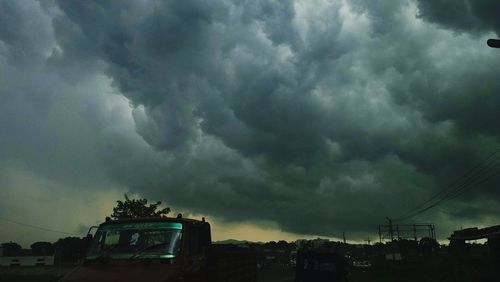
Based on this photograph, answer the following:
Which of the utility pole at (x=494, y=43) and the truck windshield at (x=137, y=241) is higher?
the utility pole at (x=494, y=43)

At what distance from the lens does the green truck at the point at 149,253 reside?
902 centimetres

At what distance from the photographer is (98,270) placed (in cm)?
930

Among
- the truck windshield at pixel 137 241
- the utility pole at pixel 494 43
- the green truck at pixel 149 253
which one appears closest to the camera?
the green truck at pixel 149 253

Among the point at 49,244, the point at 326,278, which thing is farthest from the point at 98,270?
the point at 49,244

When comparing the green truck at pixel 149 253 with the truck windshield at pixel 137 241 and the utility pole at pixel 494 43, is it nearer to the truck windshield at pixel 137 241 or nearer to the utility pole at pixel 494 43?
the truck windshield at pixel 137 241

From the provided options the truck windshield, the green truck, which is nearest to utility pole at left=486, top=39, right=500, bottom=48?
the green truck

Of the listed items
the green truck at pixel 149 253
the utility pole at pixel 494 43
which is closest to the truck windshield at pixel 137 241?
the green truck at pixel 149 253

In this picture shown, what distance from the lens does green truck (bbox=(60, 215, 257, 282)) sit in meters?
9.02

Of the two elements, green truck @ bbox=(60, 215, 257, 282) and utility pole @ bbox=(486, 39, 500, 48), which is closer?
green truck @ bbox=(60, 215, 257, 282)

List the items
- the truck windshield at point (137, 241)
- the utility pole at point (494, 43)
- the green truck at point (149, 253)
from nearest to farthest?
the green truck at point (149, 253) < the truck windshield at point (137, 241) < the utility pole at point (494, 43)

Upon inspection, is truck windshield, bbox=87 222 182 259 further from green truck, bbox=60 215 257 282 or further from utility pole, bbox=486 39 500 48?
utility pole, bbox=486 39 500 48

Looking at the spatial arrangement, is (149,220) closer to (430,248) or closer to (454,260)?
(454,260)

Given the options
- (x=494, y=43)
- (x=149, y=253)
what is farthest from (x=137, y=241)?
(x=494, y=43)

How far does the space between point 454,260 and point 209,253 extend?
2328 cm
